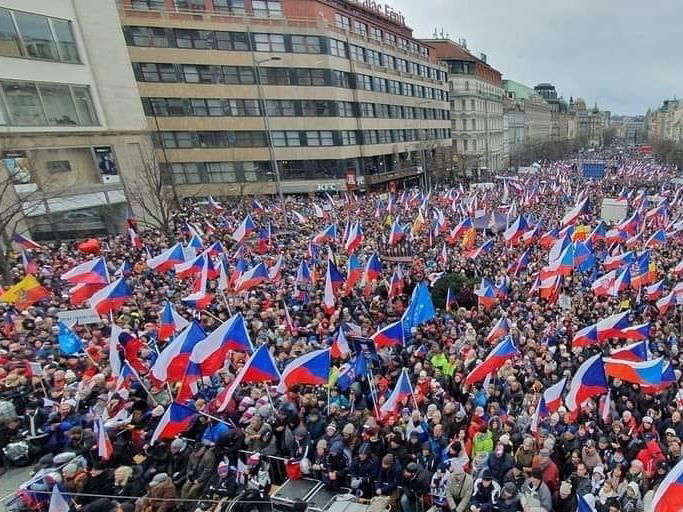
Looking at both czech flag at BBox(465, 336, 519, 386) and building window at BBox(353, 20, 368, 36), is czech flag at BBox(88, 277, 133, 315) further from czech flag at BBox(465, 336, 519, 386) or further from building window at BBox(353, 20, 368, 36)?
building window at BBox(353, 20, 368, 36)

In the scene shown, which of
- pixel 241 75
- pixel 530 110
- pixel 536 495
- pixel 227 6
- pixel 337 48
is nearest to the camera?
pixel 536 495

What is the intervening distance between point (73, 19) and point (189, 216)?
1214 cm

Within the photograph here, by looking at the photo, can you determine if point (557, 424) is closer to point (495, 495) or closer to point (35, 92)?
point (495, 495)

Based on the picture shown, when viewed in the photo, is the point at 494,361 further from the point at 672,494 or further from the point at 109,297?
the point at 109,297

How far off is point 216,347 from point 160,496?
113 inches

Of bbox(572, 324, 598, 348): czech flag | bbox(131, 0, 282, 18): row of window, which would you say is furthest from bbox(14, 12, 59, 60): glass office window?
bbox(572, 324, 598, 348): czech flag

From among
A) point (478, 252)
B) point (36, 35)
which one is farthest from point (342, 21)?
point (478, 252)

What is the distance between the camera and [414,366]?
10531 millimetres

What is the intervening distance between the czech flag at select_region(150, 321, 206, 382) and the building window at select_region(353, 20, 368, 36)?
4348 cm

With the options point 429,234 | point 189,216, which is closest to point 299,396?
point 429,234

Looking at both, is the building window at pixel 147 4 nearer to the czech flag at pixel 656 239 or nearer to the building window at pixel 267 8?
the building window at pixel 267 8

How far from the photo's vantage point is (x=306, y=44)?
40125 mm

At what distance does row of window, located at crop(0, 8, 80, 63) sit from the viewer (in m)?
21.8

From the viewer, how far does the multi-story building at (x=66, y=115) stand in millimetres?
22250
